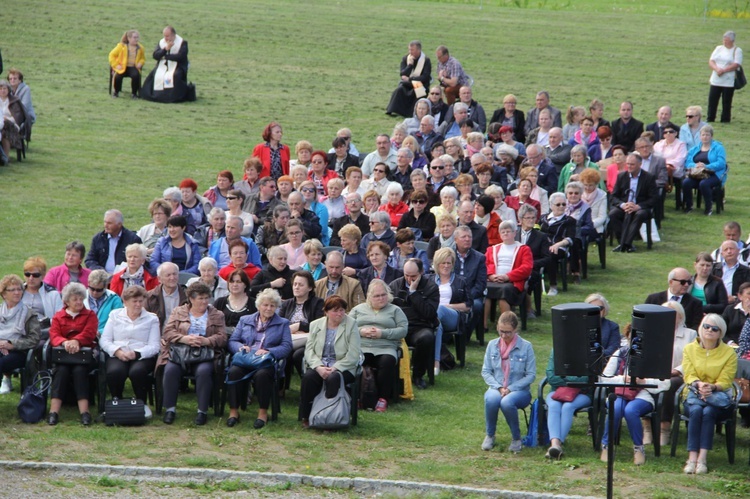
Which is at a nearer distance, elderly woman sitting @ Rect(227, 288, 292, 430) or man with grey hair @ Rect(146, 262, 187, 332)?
elderly woman sitting @ Rect(227, 288, 292, 430)

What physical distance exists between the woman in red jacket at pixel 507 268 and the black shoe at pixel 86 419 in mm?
4905

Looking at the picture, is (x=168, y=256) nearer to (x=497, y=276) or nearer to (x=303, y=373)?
(x=303, y=373)

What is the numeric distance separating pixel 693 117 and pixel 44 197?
10110 mm

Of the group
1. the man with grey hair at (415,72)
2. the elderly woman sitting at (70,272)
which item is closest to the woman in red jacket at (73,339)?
the elderly woman sitting at (70,272)

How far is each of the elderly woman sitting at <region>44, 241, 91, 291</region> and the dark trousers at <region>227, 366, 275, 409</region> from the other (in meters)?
2.19

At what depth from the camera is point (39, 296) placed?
12.0m

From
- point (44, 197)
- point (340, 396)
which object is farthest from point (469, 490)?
point (44, 197)

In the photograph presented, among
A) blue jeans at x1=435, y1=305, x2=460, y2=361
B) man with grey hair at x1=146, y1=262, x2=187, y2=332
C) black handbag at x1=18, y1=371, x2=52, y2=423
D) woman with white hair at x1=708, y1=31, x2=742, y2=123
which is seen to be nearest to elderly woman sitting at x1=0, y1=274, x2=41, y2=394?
black handbag at x1=18, y1=371, x2=52, y2=423

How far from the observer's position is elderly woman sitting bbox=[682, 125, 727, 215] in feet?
61.0

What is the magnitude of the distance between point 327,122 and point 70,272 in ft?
38.8

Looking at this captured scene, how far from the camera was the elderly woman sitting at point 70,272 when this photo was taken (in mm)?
12586

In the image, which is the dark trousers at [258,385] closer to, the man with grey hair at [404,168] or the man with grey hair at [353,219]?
the man with grey hair at [353,219]

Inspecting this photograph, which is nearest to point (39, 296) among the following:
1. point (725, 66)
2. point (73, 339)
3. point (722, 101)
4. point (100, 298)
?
point (100, 298)

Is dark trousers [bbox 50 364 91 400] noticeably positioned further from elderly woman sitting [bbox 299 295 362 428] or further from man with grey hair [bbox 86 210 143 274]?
man with grey hair [bbox 86 210 143 274]
